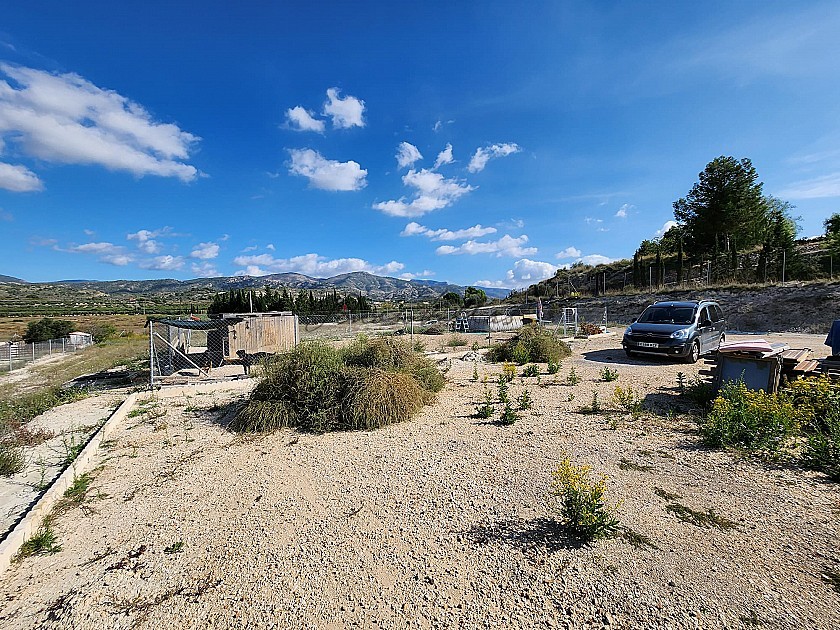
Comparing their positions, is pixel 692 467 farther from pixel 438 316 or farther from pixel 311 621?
pixel 438 316

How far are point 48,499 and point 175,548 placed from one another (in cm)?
199

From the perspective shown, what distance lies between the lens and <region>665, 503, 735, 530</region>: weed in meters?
3.38

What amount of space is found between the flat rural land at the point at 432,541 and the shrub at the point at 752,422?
30cm

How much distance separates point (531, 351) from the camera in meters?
12.3

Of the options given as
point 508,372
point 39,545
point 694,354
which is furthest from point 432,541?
point 694,354

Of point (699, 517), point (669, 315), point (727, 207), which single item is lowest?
point (699, 517)

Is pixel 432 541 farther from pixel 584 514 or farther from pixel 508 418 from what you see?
pixel 508 418

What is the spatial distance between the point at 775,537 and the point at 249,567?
14.4 ft

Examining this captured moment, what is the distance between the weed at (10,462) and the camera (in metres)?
4.90

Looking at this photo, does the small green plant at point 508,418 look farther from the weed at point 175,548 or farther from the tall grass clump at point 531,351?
the tall grass clump at point 531,351

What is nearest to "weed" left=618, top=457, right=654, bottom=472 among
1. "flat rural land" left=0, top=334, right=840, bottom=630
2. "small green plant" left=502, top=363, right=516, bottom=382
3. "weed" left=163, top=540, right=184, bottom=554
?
"flat rural land" left=0, top=334, right=840, bottom=630

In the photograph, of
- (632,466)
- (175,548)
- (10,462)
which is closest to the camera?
(175,548)

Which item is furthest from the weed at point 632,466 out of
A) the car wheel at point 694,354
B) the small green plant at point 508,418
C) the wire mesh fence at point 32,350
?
the wire mesh fence at point 32,350

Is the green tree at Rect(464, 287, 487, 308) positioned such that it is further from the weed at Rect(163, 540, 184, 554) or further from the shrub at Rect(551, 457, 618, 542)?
the weed at Rect(163, 540, 184, 554)
